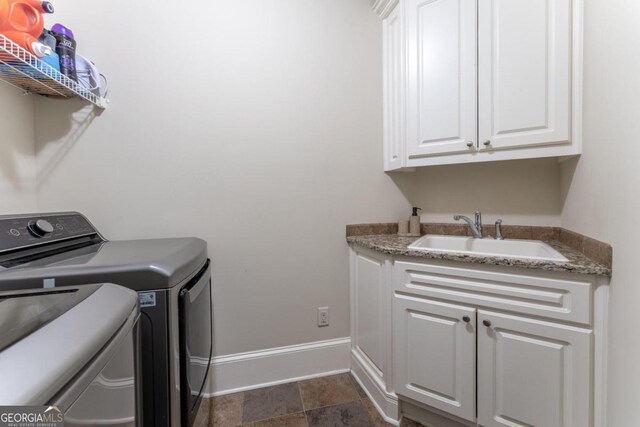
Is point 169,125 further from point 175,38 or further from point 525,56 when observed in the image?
point 525,56

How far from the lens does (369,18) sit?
171 cm

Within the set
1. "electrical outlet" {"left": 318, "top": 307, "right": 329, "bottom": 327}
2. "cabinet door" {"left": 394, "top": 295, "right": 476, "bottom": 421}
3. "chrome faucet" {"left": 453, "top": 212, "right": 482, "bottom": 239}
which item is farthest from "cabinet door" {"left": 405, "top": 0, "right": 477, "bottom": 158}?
"electrical outlet" {"left": 318, "top": 307, "right": 329, "bottom": 327}

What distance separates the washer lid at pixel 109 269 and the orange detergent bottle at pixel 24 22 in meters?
0.78

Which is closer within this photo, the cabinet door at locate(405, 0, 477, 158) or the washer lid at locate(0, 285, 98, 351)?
the washer lid at locate(0, 285, 98, 351)

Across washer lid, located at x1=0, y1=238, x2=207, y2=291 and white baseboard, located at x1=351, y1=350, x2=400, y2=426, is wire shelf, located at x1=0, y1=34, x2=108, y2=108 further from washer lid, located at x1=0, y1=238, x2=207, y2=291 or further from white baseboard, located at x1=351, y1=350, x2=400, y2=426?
white baseboard, located at x1=351, y1=350, x2=400, y2=426

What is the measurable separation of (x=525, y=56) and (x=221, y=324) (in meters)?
2.11

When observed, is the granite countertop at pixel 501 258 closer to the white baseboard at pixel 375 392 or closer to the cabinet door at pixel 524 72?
the cabinet door at pixel 524 72

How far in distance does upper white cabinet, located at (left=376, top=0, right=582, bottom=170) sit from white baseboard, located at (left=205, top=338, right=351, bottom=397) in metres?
1.28

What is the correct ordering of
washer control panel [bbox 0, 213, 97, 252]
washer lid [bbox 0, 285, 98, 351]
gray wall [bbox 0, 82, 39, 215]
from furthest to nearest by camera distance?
gray wall [bbox 0, 82, 39, 215] → washer control panel [bbox 0, 213, 97, 252] → washer lid [bbox 0, 285, 98, 351]

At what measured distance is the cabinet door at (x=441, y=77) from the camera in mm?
1357

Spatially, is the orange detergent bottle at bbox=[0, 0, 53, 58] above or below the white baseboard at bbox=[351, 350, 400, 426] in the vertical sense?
above

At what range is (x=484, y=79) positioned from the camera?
1320mm

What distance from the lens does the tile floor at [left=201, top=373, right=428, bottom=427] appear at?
131cm

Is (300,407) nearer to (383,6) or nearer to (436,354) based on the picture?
(436,354)
